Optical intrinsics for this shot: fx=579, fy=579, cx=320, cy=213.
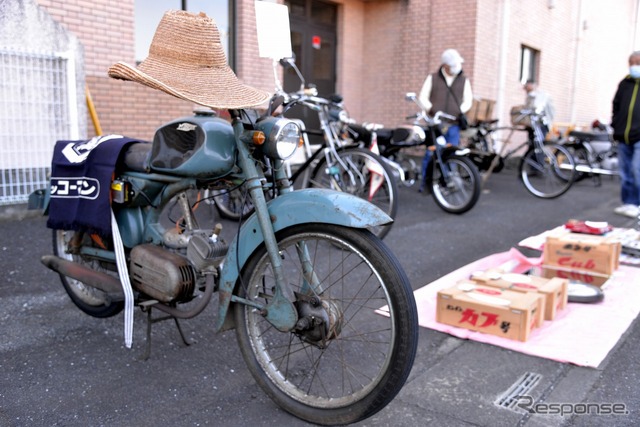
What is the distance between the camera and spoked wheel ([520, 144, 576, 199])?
888 cm

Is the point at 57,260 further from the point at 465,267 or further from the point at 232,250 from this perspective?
the point at 465,267

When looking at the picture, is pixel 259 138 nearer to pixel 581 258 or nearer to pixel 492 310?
pixel 492 310

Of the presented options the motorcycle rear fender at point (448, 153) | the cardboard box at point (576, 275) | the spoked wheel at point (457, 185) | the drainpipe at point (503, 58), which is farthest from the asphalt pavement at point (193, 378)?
the drainpipe at point (503, 58)

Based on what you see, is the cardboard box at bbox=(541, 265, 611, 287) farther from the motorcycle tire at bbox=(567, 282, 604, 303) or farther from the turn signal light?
the turn signal light

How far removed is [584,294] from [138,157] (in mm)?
3178

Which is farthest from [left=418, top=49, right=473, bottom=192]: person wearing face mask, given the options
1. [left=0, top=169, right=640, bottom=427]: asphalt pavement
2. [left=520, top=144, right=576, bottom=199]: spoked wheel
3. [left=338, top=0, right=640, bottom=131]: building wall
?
[left=0, top=169, right=640, bottom=427]: asphalt pavement

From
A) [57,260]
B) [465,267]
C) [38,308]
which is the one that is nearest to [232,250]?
[57,260]

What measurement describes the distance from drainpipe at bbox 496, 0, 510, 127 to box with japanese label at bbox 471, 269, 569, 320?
961cm

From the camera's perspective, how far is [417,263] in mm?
5215

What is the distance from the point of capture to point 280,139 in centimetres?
255

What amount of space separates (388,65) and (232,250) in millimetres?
10906

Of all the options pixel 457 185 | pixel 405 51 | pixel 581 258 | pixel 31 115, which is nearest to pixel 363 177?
pixel 581 258

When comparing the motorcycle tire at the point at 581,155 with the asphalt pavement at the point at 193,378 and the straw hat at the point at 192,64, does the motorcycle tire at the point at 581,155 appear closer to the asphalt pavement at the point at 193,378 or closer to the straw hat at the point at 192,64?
the asphalt pavement at the point at 193,378
